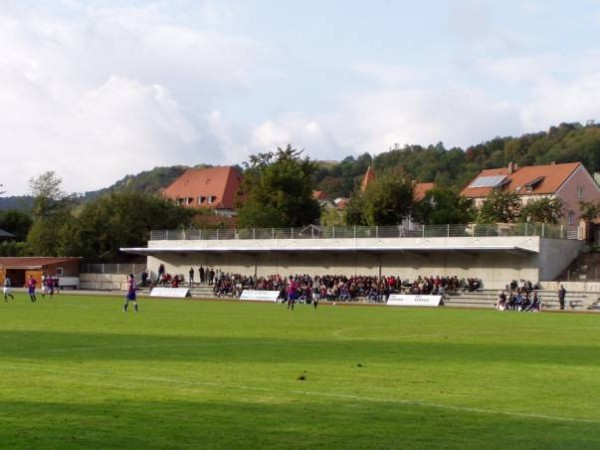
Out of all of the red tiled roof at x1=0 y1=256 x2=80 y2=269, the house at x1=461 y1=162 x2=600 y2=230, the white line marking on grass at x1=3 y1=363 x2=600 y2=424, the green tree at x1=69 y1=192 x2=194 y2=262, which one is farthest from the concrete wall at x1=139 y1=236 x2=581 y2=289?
the white line marking on grass at x1=3 y1=363 x2=600 y2=424

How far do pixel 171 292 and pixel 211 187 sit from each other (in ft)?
297

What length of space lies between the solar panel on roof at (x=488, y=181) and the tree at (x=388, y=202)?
1424 inches

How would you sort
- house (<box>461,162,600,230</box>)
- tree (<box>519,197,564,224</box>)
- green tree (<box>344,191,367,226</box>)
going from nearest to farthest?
tree (<box>519,197,564,224</box>), green tree (<box>344,191,367,226</box>), house (<box>461,162,600,230</box>)

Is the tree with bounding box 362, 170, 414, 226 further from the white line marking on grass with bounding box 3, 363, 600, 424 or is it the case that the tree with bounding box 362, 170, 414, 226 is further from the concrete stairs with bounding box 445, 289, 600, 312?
the white line marking on grass with bounding box 3, 363, 600, 424

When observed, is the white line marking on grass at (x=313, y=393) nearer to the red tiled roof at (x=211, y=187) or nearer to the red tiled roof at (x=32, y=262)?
the red tiled roof at (x=32, y=262)

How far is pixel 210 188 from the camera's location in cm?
16300

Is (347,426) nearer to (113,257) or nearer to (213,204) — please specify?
(113,257)

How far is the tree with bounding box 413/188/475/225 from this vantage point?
88438 millimetres

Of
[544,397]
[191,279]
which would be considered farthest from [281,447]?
[191,279]

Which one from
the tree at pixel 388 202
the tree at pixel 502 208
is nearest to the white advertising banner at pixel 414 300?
the tree at pixel 388 202

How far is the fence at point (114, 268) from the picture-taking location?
89.6 metres

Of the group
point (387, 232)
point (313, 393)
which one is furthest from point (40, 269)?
point (313, 393)

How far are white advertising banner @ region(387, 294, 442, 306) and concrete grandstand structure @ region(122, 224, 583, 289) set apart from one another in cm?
847

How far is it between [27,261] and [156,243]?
1389 cm
